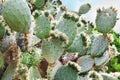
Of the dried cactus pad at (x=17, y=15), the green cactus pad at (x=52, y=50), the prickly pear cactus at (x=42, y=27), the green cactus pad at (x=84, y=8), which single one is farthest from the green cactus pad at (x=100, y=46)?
the green cactus pad at (x=84, y=8)

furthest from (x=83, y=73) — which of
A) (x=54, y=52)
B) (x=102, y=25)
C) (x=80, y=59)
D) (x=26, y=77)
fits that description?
(x=26, y=77)

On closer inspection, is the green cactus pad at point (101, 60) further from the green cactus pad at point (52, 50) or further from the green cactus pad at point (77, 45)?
the green cactus pad at point (52, 50)

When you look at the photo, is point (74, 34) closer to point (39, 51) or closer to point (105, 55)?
point (39, 51)

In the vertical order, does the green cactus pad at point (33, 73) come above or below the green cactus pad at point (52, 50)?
below

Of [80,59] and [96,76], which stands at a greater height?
[80,59]

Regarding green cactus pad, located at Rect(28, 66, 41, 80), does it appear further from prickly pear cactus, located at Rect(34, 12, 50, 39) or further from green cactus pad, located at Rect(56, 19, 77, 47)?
green cactus pad, located at Rect(56, 19, 77, 47)

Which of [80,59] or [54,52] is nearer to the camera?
[54,52]
